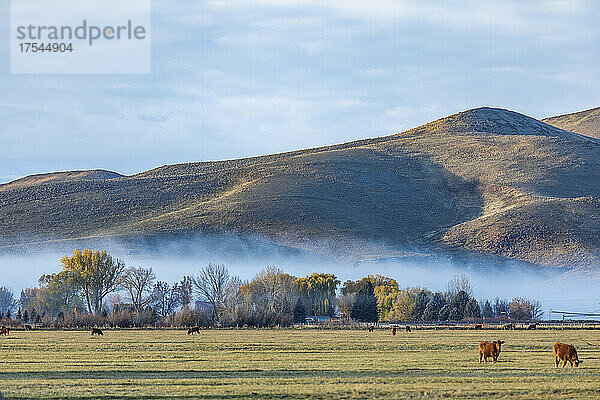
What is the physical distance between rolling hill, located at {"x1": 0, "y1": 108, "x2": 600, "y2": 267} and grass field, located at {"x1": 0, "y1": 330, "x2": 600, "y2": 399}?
120997mm

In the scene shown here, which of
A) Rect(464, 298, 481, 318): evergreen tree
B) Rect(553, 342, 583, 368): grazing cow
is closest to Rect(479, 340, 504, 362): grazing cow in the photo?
Rect(553, 342, 583, 368): grazing cow

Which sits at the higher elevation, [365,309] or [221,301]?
[221,301]

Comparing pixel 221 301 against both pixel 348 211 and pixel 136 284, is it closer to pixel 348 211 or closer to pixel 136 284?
pixel 136 284

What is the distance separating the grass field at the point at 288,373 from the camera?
80.6ft

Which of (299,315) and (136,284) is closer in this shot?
(299,315)

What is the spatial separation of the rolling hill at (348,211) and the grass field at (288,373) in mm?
120997

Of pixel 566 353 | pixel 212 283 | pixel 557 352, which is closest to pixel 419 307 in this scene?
pixel 212 283

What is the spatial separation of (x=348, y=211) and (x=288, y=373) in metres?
146

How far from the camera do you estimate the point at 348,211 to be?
176500 millimetres

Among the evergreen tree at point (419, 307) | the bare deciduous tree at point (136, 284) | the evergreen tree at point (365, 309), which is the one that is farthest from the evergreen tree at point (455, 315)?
the bare deciduous tree at point (136, 284)

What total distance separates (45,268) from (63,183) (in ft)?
128

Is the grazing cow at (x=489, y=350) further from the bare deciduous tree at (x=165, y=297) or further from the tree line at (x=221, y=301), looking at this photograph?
the bare deciduous tree at (x=165, y=297)

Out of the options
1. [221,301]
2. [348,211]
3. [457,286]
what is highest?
[348,211]

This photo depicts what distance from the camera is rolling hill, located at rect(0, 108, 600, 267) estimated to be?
16625 cm
